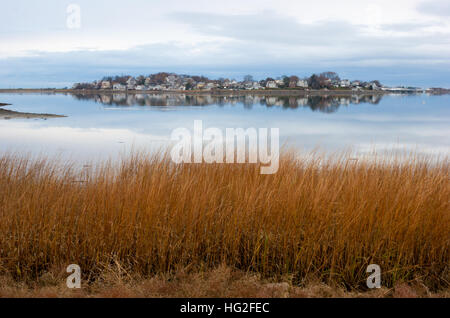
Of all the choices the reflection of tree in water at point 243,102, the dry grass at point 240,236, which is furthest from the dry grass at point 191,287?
the reflection of tree in water at point 243,102

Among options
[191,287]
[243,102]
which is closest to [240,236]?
[191,287]

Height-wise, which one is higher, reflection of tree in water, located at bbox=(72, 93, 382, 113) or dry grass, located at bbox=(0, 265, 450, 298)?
reflection of tree in water, located at bbox=(72, 93, 382, 113)

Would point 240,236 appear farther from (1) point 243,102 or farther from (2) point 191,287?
(1) point 243,102

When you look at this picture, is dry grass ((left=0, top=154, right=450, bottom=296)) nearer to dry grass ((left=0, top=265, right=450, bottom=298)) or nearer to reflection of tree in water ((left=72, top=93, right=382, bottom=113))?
dry grass ((left=0, top=265, right=450, bottom=298))

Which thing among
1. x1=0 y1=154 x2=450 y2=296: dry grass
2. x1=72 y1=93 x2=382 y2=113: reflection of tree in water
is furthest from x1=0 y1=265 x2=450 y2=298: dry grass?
x1=72 y1=93 x2=382 y2=113: reflection of tree in water

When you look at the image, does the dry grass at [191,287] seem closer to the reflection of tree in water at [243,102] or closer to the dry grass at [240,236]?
the dry grass at [240,236]

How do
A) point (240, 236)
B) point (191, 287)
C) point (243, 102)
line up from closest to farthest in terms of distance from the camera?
point (191, 287) < point (240, 236) < point (243, 102)

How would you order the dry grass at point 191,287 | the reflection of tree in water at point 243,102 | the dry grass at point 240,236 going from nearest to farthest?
the dry grass at point 191,287, the dry grass at point 240,236, the reflection of tree in water at point 243,102

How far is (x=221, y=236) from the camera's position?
5.59 meters

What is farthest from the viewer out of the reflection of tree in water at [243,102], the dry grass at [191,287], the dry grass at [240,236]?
the reflection of tree in water at [243,102]

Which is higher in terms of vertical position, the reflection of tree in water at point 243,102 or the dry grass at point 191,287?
the reflection of tree in water at point 243,102
